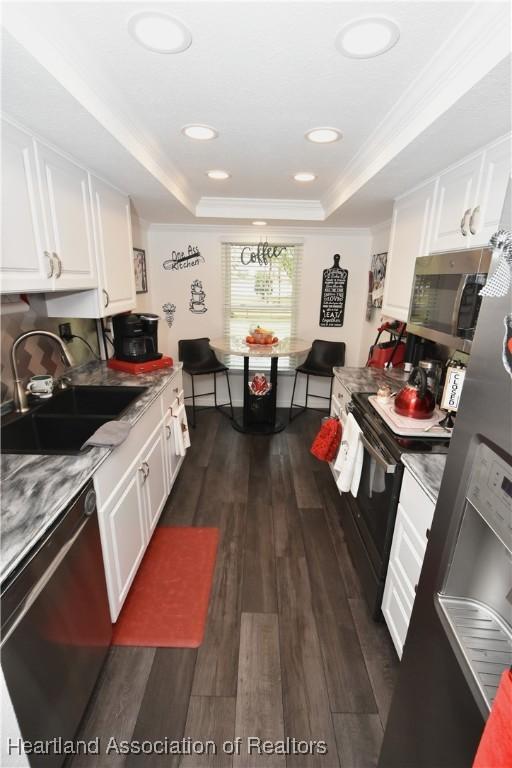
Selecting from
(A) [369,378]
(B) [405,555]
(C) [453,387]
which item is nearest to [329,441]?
(A) [369,378]

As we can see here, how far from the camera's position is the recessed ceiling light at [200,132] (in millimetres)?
1649

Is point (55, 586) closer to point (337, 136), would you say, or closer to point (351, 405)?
point (351, 405)

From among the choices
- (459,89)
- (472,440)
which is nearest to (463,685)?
(472,440)

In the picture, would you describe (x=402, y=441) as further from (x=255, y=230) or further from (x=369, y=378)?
(x=255, y=230)

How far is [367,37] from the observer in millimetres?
1040

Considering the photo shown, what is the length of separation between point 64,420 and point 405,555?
69.2 inches

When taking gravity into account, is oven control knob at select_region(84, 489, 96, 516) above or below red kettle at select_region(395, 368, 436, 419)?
below

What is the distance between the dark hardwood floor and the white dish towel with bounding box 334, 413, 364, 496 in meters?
0.48

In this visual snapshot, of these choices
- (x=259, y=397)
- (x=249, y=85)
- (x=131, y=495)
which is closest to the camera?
(x=249, y=85)

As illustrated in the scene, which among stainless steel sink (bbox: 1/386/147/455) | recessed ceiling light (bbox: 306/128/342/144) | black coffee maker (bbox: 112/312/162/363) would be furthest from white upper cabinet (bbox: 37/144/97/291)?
recessed ceiling light (bbox: 306/128/342/144)

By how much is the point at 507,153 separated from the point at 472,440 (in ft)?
3.98

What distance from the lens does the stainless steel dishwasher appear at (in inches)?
35.1

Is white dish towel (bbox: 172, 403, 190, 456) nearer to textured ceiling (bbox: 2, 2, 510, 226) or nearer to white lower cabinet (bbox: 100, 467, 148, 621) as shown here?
white lower cabinet (bbox: 100, 467, 148, 621)

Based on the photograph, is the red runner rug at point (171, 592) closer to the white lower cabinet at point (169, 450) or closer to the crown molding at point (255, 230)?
the white lower cabinet at point (169, 450)
